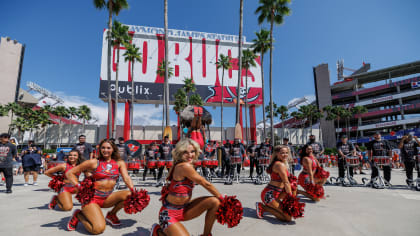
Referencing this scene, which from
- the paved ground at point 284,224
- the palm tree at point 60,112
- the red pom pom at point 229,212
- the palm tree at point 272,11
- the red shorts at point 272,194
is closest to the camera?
the red pom pom at point 229,212

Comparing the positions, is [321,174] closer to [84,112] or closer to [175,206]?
[175,206]

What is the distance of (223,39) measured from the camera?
46.3 metres

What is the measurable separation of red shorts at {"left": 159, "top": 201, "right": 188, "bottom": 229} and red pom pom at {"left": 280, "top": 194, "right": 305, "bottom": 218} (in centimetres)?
191

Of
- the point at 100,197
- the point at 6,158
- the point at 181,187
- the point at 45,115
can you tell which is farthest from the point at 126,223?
the point at 45,115

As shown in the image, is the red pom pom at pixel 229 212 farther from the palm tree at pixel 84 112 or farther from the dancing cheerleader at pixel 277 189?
the palm tree at pixel 84 112

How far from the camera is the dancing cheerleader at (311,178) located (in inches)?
210

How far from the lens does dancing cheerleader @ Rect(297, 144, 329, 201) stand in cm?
533

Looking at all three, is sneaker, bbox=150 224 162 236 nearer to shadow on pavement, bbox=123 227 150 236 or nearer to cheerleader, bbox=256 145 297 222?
shadow on pavement, bbox=123 227 150 236

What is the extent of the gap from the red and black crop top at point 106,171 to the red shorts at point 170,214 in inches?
53.3

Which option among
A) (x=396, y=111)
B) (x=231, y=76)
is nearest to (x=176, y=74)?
(x=231, y=76)

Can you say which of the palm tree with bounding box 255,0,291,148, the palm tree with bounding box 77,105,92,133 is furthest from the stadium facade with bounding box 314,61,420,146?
the palm tree with bounding box 77,105,92,133

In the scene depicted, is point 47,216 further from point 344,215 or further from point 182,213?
point 344,215

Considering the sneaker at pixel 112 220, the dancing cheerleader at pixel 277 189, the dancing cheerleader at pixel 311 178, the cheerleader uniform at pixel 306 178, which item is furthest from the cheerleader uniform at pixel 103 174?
the cheerleader uniform at pixel 306 178

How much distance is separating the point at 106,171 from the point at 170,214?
5.09ft
